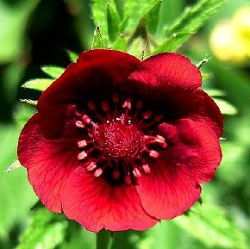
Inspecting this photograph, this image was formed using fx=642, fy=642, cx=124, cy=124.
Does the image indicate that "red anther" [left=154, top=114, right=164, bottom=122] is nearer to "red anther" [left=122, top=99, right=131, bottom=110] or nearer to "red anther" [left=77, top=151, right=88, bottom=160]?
"red anther" [left=122, top=99, right=131, bottom=110]

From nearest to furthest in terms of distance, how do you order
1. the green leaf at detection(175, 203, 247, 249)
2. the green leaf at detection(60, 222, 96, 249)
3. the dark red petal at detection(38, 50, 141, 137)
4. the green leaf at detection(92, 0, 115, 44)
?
the dark red petal at detection(38, 50, 141, 137) → the green leaf at detection(92, 0, 115, 44) → the green leaf at detection(175, 203, 247, 249) → the green leaf at detection(60, 222, 96, 249)

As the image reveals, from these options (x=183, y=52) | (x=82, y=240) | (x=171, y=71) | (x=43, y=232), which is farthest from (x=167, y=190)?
(x=183, y=52)

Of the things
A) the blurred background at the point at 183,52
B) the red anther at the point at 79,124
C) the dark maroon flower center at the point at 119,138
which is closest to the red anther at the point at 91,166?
the dark maroon flower center at the point at 119,138

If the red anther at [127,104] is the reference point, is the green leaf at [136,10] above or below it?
above

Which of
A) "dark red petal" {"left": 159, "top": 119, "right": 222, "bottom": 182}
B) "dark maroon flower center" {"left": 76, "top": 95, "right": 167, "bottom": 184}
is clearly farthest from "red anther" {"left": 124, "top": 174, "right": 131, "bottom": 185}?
"dark red petal" {"left": 159, "top": 119, "right": 222, "bottom": 182}

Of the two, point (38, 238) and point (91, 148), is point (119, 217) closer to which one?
point (91, 148)

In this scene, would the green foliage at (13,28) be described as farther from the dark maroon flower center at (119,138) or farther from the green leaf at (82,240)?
the dark maroon flower center at (119,138)
